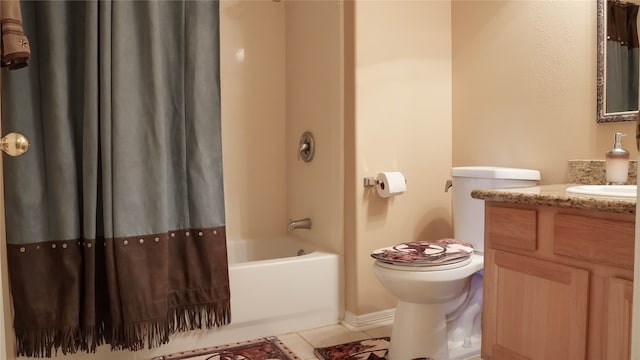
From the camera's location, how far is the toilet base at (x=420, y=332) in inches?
77.9

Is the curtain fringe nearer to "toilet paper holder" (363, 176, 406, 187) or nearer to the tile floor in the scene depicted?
the tile floor

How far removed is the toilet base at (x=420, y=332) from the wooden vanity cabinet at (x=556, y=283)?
0.30 metres

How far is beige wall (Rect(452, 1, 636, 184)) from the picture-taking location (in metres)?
1.99

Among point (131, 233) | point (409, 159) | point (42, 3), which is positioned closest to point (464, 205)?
point (409, 159)

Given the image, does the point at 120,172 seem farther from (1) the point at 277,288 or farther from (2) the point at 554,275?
(2) the point at 554,275

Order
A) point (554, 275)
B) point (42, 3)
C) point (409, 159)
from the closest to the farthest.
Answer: point (554, 275)
point (42, 3)
point (409, 159)

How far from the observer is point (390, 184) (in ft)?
7.72

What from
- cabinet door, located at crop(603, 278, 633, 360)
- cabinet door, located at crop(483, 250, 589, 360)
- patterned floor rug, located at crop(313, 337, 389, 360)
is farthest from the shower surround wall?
cabinet door, located at crop(603, 278, 633, 360)

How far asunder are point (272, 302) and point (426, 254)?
801 millimetres

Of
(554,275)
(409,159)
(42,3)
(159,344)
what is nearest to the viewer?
(554,275)

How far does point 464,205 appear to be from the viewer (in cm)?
223

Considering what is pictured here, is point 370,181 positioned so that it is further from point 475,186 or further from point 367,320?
point 367,320

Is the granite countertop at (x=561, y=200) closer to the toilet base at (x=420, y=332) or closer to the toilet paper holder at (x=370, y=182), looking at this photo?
the toilet base at (x=420, y=332)

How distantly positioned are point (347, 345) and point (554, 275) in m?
1.06
